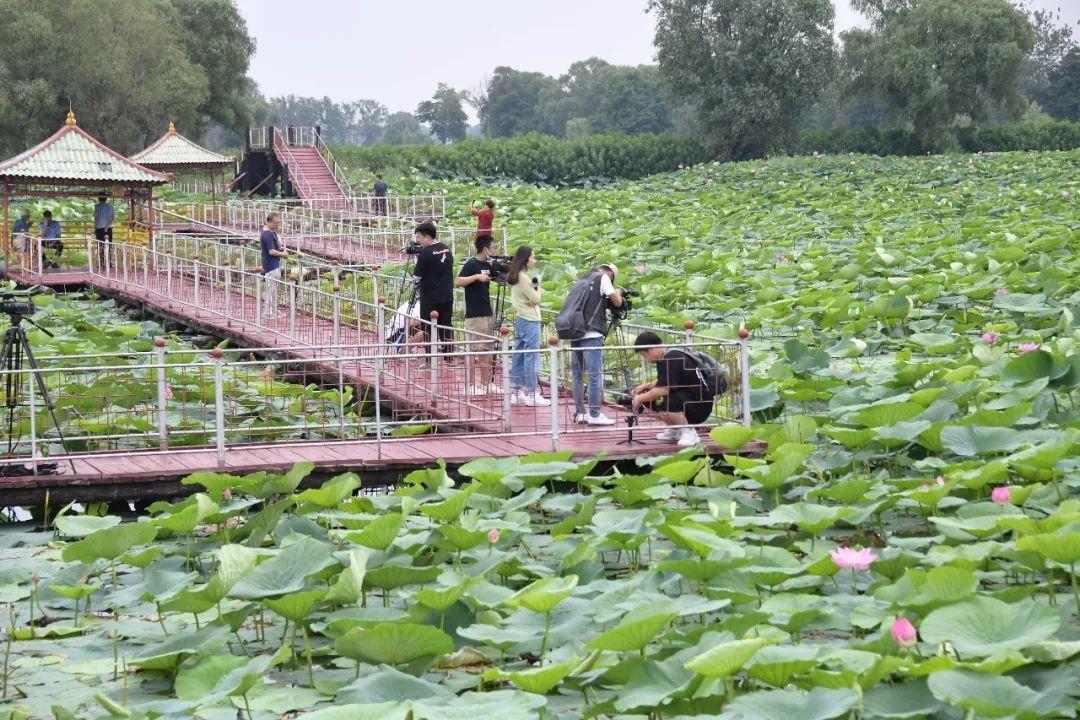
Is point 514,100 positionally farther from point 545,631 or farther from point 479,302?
point 545,631

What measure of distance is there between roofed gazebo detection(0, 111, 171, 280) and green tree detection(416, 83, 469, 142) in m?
63.1

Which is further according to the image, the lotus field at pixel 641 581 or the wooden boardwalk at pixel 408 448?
the wooden boardwalk at pixel 408 448

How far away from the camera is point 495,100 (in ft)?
249

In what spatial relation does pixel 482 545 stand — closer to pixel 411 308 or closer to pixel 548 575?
pixel 548 575

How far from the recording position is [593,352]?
23.4 ft

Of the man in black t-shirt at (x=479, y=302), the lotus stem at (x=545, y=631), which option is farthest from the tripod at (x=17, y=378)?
the lotus stem at (x=545, y=631)

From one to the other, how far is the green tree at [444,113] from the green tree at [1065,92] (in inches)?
1279

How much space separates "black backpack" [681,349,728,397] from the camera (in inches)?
264

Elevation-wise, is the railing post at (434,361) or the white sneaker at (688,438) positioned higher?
the railing post at (434,361)

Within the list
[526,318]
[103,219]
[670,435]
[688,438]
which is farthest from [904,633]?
[103,219]

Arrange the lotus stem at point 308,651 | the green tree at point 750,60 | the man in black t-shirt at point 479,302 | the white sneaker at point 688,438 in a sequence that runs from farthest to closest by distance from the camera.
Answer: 1. the green tree at point 750,60
2. the man in black t-shirt at point 479,302
3. the white sneaker at point 688,438
4. the lotus stem at point 308,651

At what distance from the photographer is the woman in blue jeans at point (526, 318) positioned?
24.9 ft

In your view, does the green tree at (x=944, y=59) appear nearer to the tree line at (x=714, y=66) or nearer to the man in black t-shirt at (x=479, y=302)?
the tree line at (x=714, y=66)

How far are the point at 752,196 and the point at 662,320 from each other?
1361cm
